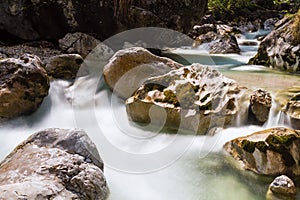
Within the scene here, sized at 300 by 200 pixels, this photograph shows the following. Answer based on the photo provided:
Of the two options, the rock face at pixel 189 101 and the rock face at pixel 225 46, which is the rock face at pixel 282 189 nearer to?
the rock face at pixel 189 101

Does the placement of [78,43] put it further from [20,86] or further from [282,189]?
[282,189]

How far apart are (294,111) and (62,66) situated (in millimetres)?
5422

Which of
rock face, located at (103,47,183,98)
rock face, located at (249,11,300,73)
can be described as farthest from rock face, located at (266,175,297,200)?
rock face, located at (249,11,300,73)

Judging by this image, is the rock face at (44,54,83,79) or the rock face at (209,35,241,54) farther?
the rock face at (209,35,241,54)

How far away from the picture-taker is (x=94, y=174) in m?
3.12

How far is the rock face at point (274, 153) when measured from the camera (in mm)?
3758

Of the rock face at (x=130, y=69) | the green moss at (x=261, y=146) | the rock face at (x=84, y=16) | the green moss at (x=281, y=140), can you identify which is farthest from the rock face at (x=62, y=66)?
the green moss at (x=281, y=140)

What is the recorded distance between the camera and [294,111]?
4598mm

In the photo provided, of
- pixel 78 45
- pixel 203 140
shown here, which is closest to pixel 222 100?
pixel 203 140

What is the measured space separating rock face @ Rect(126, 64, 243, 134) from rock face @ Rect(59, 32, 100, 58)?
15.2 feet

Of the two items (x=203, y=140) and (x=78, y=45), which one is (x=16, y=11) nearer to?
(x=78, y=45)

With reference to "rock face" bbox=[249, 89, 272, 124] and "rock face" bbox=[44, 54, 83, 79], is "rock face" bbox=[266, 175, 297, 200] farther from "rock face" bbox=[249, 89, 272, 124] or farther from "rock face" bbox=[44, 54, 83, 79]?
"rock face" bbox=[44, 54, 83, 79]

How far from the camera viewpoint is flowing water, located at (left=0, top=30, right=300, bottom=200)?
12.0ft

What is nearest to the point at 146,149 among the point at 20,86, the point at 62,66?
the point at 20,86
